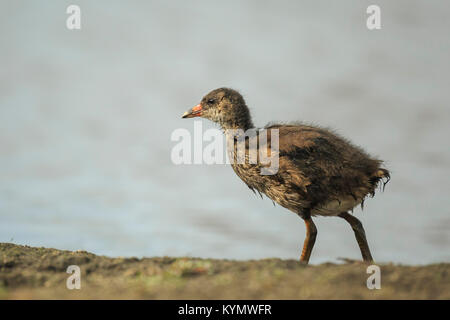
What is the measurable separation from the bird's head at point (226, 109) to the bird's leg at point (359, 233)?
2.24 metres

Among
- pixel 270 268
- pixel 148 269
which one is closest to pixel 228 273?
pixel 270 268

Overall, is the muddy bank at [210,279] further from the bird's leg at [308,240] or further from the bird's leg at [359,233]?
the bird's leg at [359,233]

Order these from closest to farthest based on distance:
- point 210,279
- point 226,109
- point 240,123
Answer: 1. point 210,279
2. point 240,123
3. point 226,109

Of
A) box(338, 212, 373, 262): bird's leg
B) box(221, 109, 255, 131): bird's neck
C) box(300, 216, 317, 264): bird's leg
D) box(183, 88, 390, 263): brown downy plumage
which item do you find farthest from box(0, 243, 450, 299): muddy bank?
box(221, 109, 255, 131): bird's neck

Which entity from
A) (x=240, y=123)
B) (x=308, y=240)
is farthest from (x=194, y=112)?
(x=308, y=240)

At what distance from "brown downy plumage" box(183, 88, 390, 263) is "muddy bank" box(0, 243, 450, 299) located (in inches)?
48.3

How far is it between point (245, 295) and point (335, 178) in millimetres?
2975

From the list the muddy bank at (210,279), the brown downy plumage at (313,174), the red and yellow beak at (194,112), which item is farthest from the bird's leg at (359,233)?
the red and yellow beak at (194,112)

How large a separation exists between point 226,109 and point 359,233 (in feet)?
10.1

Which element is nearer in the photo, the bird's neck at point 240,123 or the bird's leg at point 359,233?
the bird's leg at point 359,233

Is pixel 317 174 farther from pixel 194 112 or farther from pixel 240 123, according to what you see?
pixel 194 112

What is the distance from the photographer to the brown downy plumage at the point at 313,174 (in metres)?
7.10

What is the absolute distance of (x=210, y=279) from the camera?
532 cm

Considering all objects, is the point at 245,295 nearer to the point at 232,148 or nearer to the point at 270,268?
the point at 270,268
